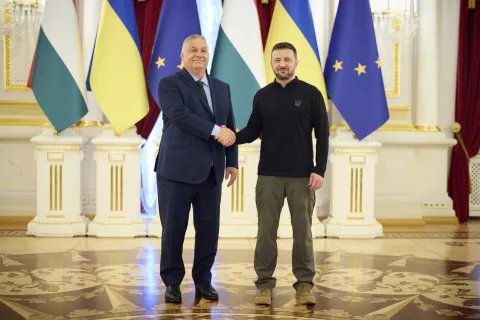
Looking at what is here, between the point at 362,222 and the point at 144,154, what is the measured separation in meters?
2.56

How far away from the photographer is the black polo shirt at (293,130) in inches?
160

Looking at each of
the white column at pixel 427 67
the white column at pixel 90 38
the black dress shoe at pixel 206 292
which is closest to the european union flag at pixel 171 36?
the white column at pixel 90 38

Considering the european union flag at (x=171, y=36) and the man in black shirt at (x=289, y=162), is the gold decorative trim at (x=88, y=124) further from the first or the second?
the man in black shirt at (x=289, y=162)

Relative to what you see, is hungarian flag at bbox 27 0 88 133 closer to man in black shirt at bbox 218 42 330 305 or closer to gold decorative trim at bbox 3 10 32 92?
gold decorative trim at bbox 3 10 32 92

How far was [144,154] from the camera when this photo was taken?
25.6ft

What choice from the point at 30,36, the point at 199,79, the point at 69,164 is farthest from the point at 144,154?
the point at 199,79

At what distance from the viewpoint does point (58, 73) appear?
6648 millimetres

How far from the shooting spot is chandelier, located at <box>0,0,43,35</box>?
7.61 meters

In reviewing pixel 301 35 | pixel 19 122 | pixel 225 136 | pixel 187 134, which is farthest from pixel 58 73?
pixel 225 136

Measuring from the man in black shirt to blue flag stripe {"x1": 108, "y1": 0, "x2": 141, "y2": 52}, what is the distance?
283 centimetres

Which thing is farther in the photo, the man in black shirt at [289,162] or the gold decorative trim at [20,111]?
the gold decorative trim at [20,111]

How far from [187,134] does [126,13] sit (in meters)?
2.97

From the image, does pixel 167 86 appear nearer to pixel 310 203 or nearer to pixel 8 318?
pixel 310 203

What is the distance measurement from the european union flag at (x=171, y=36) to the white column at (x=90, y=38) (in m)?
1.05
